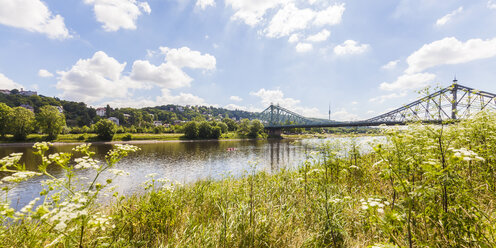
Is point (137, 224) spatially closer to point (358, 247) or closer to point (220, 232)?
point (220, 232)

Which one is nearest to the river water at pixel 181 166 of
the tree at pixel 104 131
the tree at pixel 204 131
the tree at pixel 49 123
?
the tree at pixel 104 131

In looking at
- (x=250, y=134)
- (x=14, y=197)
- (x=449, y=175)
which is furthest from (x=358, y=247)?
(x=250, y=134)

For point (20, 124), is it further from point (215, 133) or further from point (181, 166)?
point (181, 166)

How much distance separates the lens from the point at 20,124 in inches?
1818

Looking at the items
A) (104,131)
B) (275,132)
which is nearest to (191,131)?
(104,131)

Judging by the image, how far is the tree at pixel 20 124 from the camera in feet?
149

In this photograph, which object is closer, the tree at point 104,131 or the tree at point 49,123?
the tree at point 49,123

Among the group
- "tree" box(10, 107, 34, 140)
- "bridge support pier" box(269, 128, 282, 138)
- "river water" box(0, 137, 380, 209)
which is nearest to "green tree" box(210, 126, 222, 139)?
"bridge support pier" box(269, 128, 282, 138)

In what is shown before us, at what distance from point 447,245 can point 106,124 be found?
215ft

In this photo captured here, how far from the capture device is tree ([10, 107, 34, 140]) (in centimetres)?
4541

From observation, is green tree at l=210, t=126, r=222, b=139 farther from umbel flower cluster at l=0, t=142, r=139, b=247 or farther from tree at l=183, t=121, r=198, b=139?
umbel flower cluster at l=0, t=142, r=139, b=247

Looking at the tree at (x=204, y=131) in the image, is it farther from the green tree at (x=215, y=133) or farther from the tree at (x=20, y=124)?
the tree at (x=20, y=124)

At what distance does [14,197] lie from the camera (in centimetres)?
1097

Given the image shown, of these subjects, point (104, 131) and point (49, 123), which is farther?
point (104, 131)
